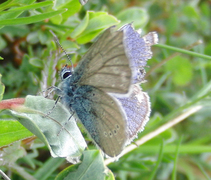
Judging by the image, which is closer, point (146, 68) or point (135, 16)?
point (135, 16)

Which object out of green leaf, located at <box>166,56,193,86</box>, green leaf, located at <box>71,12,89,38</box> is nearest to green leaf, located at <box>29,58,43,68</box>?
green leaf, located at <box>71,12,89,38</box>

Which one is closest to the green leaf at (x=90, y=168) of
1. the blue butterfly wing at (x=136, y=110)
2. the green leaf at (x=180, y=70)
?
the blue butterfly wing at (x=136, y=110)

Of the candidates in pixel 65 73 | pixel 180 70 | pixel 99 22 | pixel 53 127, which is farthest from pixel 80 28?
pixel 180 70

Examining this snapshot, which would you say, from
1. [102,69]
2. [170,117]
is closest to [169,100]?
[170,117]

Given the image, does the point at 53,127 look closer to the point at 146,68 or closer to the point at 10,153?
the point at 10,153

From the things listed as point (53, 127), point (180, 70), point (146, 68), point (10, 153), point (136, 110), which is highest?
point (53, 127)

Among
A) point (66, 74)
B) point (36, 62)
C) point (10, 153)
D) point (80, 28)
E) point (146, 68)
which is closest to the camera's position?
point (10, 153)

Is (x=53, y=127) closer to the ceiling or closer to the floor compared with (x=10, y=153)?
closer to the ceiling

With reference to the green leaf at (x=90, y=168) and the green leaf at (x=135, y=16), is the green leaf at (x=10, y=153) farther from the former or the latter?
the green leaf at (x=135, y=16)
